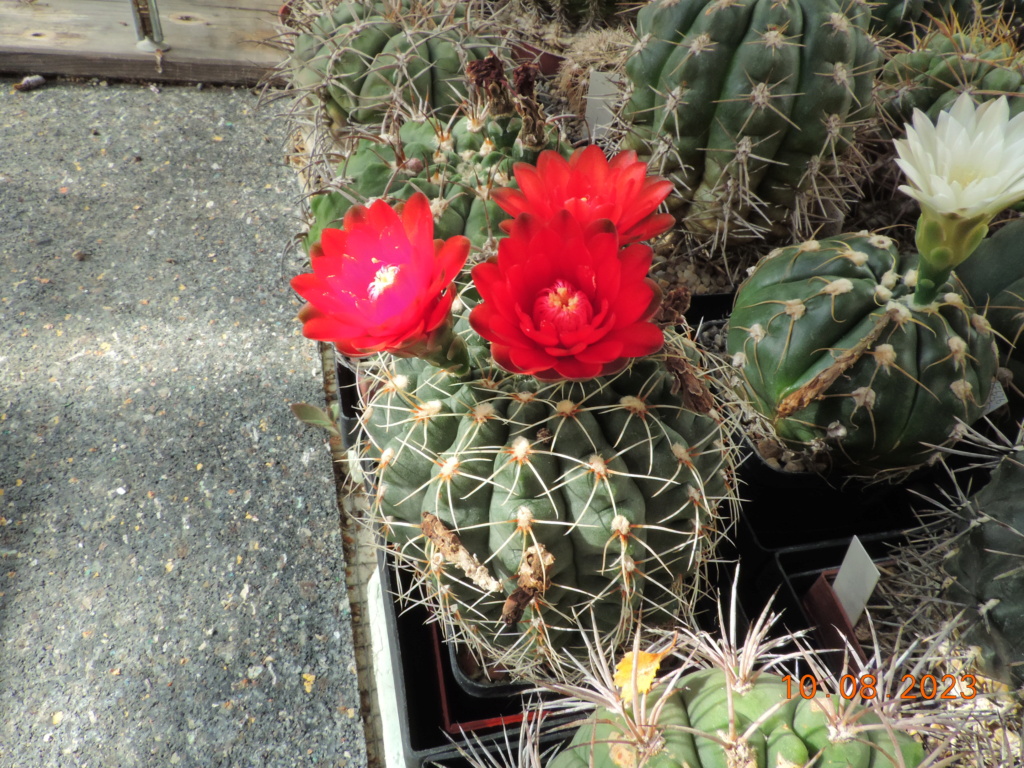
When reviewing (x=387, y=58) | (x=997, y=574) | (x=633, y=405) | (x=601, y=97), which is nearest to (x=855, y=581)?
(x=997, y=574)

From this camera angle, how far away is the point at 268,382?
143 centimetres

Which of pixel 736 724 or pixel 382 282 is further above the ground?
pixel 382 282

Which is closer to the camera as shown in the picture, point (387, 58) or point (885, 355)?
point (885, 355)

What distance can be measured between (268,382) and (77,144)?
3.05 ft

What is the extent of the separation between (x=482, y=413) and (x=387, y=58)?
0.75 metres

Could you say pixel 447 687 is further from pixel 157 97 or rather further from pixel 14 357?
pixel 157 97

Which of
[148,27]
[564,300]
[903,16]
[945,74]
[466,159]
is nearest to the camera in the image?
[564,300]

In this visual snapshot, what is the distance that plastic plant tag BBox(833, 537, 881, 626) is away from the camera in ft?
2.26

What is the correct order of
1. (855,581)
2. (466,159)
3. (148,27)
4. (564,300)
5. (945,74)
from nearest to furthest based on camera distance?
(564,300)
(855,581)
(466,159)
(945,74)
(148,27)

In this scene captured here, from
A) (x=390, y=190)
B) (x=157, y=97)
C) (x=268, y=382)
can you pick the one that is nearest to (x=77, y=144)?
(x=157, y=97)

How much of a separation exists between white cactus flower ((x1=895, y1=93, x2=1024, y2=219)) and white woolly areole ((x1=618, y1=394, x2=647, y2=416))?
0.26 metres

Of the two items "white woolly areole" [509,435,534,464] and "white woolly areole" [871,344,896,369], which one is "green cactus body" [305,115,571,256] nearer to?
"white woolly areole" [509,435,534,464]

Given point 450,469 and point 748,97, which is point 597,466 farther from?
point 748,97

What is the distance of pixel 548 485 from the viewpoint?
0.57 metres
